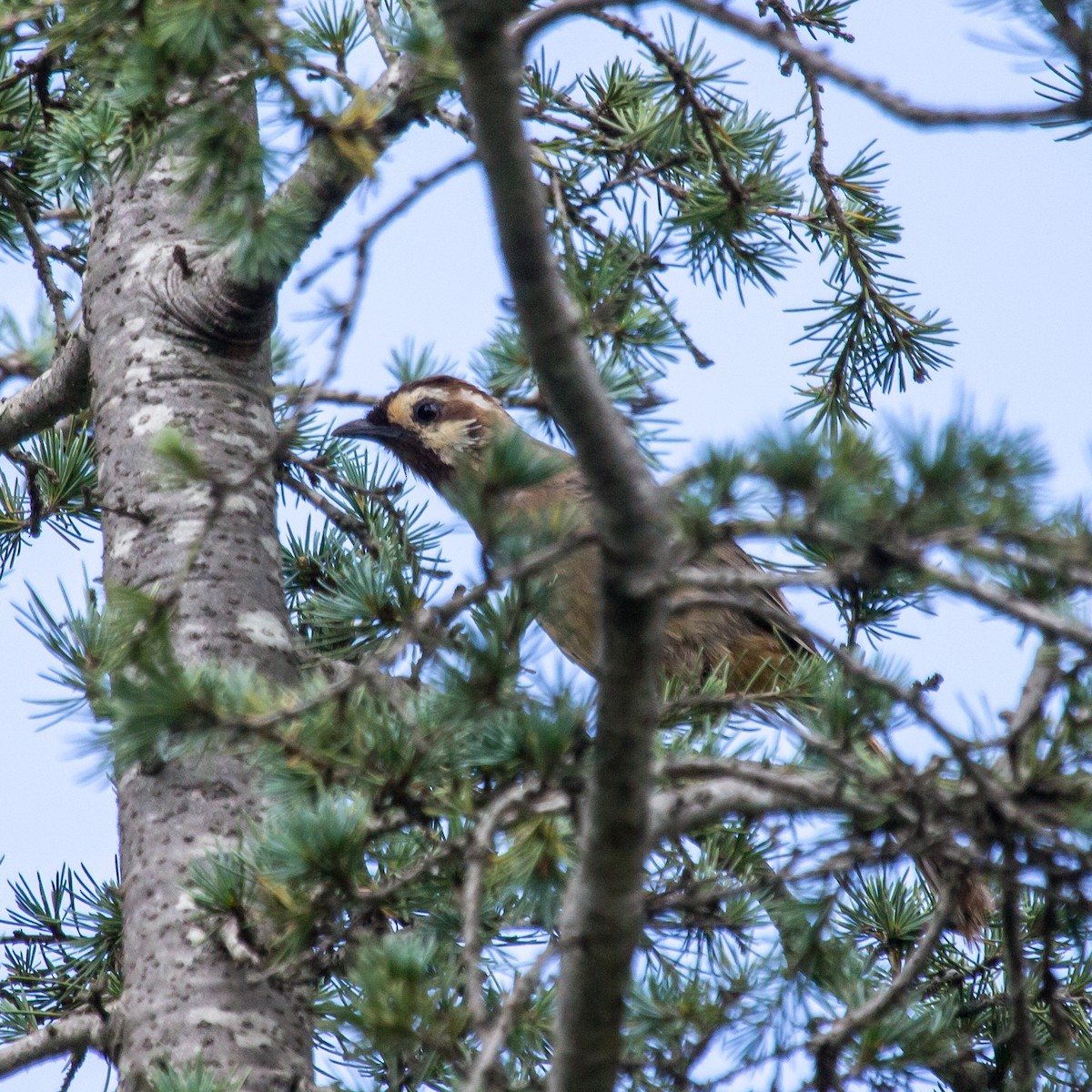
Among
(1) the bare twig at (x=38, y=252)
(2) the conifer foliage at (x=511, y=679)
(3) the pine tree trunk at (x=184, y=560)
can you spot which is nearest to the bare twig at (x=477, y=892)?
(2) the conifer foliage at (x=511, y=679)

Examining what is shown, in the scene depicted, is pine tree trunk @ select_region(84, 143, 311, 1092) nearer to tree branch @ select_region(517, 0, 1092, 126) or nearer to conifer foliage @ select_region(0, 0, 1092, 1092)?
conifer foliage @ select_region(0, 0, 1092, 1092)

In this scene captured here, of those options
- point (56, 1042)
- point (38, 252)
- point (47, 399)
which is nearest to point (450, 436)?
point (47, 399)

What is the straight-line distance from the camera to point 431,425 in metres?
4.95

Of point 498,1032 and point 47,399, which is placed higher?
point 47,399

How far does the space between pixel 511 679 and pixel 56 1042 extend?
4.72 ft

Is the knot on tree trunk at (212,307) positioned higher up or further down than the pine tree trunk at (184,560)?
higher up

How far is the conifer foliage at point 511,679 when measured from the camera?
63.8 inches

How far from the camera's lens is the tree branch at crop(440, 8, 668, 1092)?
1.51 m

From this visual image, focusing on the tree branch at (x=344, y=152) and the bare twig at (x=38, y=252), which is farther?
the bare twig at (x=38, y=252)

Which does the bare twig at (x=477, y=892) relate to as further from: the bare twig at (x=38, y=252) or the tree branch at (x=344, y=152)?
the bare twig at (x=38, y=252)

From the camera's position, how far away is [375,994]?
173 centimetres

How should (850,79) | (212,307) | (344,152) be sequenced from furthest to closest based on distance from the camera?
(212,307) < (344,152) < (850,79)

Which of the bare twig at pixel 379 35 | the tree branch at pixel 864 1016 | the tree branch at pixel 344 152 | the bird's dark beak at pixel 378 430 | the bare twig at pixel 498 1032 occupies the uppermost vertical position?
the bird's dark beak at pixel 378 430

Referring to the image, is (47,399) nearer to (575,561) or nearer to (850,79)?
(575,561)
